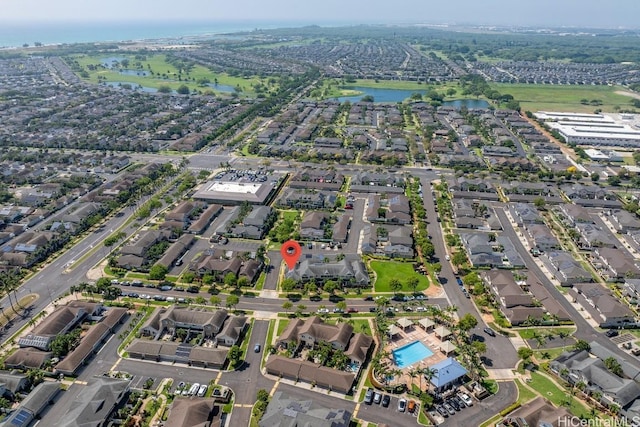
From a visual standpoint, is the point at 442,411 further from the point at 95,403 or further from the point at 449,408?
the point at 95,403

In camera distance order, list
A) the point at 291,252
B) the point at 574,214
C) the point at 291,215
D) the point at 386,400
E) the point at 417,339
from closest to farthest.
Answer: the point at 386,400 < the point at 417,339 < the point at 291,252 < the point at 574,214 < the point at 291,215

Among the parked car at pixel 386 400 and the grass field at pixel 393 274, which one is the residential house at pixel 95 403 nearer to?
the parked car at pixel 386 400

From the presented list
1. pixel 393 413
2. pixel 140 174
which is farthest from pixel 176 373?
pixel 140 174

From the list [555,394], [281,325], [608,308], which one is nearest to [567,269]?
[608,308]

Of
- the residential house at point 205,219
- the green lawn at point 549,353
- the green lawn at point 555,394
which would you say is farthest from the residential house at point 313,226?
the green lawn at point 555,394

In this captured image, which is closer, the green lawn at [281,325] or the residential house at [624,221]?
the green lawn at [281,325]

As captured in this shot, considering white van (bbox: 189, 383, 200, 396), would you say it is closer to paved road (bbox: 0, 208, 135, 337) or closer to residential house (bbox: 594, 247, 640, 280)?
paved road (bbox: 0, 208, 135, 337)
